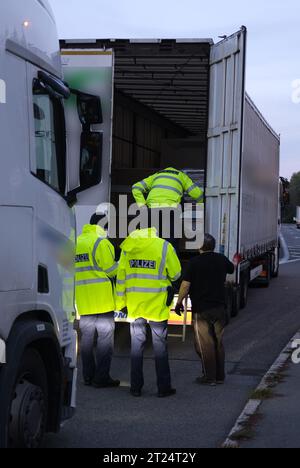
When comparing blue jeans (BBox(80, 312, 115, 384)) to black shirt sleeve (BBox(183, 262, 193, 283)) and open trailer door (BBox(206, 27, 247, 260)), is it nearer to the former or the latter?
black shirt sleeve (BBox(183, 262, 193, 283))

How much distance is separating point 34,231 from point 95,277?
3288 mm

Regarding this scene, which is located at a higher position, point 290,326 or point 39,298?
point 39,298

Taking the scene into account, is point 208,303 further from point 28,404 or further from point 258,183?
point 258,183

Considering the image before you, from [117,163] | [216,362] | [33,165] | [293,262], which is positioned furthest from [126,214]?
[293,262]

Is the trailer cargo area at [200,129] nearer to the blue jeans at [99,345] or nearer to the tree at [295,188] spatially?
the blue jeans at [99,345]

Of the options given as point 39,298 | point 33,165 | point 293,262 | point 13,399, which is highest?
point 33,165

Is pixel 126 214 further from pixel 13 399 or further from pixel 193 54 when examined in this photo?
pixel 13 399

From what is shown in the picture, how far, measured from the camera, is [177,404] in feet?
23.8

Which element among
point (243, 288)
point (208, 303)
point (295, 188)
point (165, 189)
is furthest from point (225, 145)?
point (295, 188)

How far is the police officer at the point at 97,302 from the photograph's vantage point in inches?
312

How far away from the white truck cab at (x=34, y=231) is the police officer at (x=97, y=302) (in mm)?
2294

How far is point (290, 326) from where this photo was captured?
12.4m

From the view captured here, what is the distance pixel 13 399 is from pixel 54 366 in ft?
2.16

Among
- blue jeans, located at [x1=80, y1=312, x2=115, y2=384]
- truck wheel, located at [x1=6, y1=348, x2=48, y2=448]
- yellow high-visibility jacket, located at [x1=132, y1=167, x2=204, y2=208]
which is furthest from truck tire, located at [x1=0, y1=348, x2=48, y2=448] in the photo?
yellow high-visibility jacket, located at [x1=132, y1=167, x2=204, y2=208]
